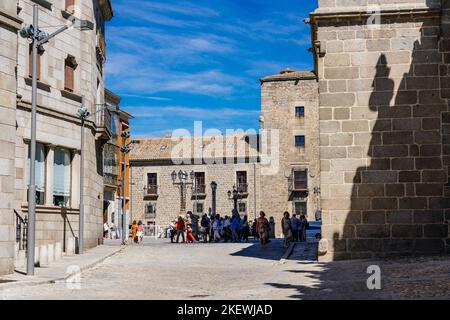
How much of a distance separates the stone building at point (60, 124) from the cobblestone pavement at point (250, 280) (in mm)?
3250

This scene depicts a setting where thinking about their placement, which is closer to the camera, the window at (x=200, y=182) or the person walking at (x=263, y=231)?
the person walking at (x=263, y=231)

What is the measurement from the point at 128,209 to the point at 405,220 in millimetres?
43616

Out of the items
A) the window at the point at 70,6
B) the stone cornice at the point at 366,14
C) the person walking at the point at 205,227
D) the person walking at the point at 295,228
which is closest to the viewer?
the stone cornice at the point at 366,14

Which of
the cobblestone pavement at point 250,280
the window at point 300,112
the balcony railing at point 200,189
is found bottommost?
the cobblestone pavement at point 250,280

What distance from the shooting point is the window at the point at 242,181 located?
5718cm

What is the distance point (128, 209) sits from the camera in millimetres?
59375

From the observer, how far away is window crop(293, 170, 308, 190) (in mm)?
55688

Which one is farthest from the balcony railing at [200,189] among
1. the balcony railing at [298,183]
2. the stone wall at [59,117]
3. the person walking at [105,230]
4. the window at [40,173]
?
the window at [40,173]

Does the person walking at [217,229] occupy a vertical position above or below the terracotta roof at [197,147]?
below

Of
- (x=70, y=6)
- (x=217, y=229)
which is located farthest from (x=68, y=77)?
(x=217, y=229)

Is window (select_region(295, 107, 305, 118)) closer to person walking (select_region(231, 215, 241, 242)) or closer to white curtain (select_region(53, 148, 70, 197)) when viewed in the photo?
person walking (select_region(231, 215, 241, 242))

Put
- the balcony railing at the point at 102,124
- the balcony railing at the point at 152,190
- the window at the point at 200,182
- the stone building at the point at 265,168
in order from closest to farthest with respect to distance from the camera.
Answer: the balcony railing at the point at 102,124 → the stone building at the point at 265,168 → the window at the point at 200,182 → the balcony railing at the point at 152,190

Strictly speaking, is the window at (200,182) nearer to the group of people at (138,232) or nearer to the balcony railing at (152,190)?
the balcony railing at (152,190)

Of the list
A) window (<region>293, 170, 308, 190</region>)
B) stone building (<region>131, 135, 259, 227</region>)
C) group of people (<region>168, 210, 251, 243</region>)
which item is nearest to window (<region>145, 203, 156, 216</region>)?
stone building (<region>131, 135, 259, 227</region>)
